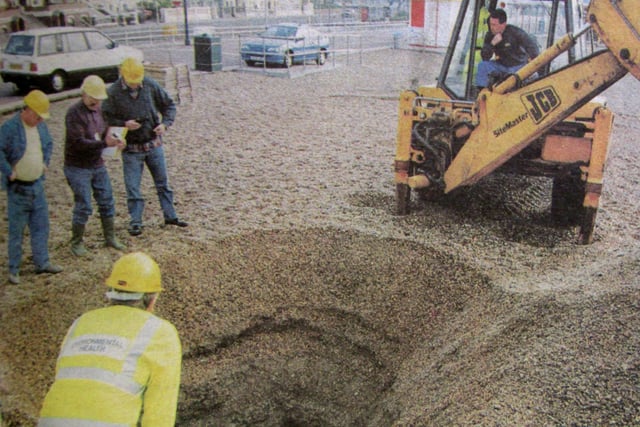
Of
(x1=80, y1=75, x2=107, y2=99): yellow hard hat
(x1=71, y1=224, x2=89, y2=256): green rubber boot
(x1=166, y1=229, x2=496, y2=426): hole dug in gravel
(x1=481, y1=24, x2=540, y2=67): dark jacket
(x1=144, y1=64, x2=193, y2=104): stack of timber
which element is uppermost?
(x1=481, y1=24, x2=540, y2=67): dark jacket

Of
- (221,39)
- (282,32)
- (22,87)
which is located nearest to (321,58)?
(282,32)

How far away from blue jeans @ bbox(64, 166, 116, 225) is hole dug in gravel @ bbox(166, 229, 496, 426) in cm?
85

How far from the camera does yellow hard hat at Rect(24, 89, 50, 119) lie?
16.7ft

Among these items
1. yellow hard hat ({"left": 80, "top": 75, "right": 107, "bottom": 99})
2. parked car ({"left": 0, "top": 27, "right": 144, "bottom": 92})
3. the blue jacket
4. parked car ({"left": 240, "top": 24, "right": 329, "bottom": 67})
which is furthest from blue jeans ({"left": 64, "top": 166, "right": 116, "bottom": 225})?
parked car ({"left": 240, "top": 24, "right": 329, "bottom": 67})

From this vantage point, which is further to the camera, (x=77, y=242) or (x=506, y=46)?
(x=506, y=46)

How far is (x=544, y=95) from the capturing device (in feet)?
19.3

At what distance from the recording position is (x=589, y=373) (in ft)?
12.1

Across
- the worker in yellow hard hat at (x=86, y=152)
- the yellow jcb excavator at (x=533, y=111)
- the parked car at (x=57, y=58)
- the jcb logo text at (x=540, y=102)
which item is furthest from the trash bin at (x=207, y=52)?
the jcb logo text at (x=540, y=102)

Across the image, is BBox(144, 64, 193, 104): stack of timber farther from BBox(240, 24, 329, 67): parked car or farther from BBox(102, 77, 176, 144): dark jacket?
BBox(102, 77, 176, 144): dark jacket

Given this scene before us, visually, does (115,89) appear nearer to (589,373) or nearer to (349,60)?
(589,373)

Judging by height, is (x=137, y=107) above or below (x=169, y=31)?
below

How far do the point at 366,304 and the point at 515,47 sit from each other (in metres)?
3.22

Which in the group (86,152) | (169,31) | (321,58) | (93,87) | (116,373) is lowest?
(116,373)

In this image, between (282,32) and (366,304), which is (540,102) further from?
(282,32)
